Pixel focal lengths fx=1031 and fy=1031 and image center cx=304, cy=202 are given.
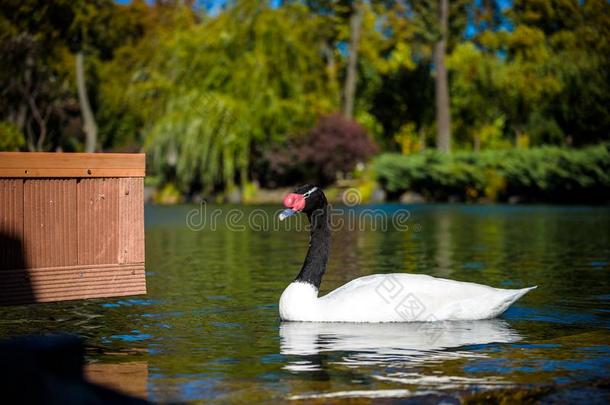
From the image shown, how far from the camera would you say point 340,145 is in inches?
2197

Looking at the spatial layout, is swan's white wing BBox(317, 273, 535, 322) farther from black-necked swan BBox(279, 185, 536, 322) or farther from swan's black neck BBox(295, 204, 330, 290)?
swan's black neck BBox(295, 204, 330, 290)

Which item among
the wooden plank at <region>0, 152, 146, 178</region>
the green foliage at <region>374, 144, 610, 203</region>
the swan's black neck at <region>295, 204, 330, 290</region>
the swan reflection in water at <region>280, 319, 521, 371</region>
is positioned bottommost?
the swan reflection in water at <region>280, 319, 521, 371</region>

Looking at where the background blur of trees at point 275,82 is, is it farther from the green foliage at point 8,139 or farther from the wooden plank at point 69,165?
the wooden plank at point 69,165

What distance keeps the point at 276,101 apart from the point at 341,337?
4312 centimetres

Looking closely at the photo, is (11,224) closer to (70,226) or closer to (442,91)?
(70,226)

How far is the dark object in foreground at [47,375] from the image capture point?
5309 millimetres

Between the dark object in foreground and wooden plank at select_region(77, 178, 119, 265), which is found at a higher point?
wooden plank at select_region(77, 178, 119, 265)

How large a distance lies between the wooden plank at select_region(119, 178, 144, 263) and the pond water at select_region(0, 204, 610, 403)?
0.83 meters

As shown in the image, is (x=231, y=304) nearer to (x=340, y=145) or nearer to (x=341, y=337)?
(x=341, y=337)

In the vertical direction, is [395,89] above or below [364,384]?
above

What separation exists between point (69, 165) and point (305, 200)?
2743 mm

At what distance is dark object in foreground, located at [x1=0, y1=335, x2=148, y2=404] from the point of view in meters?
5.31

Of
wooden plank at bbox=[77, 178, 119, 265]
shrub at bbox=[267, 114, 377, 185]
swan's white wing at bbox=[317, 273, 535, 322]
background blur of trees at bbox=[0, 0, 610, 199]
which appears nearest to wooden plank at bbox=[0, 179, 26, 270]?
wooden plank at bbox=[77, 178, 119, 265]

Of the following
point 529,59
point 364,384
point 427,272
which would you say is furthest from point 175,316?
point 529,59
